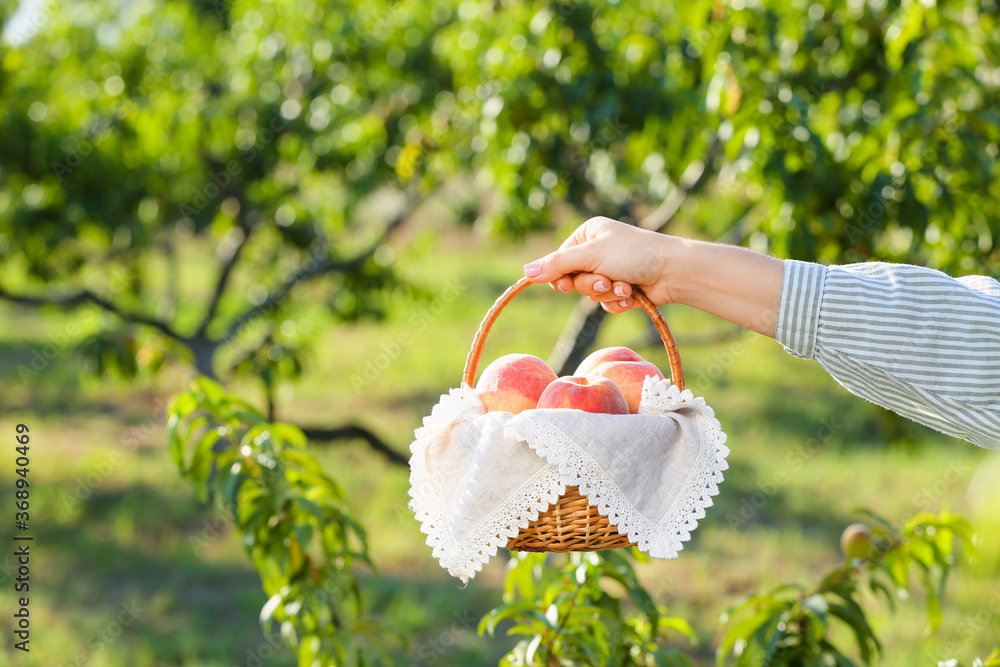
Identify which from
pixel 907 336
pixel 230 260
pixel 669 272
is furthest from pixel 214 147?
pixel 907 336

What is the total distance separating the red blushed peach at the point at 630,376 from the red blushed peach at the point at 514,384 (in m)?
0.10

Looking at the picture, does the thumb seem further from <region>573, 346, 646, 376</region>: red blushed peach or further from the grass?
the grass

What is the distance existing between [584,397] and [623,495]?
0.14 metres

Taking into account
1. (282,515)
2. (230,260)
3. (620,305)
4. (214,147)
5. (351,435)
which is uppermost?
(620,305)

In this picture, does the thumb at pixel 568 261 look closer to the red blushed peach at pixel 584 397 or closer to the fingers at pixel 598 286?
the fingers at pixel 598 286

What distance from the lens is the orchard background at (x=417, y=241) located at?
68.2 inches

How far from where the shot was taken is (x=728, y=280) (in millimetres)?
1131

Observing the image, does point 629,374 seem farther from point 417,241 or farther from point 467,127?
point 417,241

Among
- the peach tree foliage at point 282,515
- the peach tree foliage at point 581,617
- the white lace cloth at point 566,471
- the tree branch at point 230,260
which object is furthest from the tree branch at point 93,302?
the white lace cloth at point 566,471

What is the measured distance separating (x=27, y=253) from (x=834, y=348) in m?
3.68

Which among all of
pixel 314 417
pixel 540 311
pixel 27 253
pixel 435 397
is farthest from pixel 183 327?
pixel 27 253

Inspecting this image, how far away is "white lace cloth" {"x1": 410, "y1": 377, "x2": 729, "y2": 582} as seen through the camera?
3.50ft

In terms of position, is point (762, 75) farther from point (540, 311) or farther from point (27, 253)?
point (540, 311)

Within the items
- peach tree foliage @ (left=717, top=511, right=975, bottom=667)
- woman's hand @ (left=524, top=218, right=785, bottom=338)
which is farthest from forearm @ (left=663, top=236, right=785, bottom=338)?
peach tree foliage @ (left=717, top=511, right=975, bottom=667)
